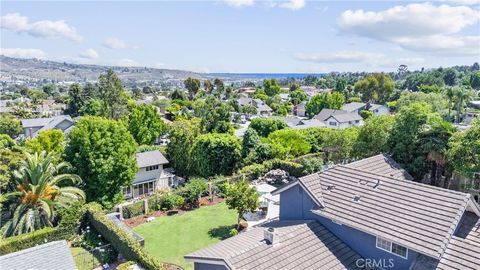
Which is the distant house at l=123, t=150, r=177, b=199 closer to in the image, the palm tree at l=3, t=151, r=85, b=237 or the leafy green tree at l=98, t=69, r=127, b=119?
the palm tree at l=3, t=151, r=85, b=237

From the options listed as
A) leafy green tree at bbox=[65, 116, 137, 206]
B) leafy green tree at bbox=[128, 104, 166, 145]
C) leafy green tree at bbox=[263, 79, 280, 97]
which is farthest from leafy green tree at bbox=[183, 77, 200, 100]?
leafy green tree at bbox=[65, 116, 137, 206]

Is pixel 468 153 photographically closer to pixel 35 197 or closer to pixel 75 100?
pixel 35 197

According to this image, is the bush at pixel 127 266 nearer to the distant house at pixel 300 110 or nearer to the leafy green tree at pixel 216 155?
the leafy green tree at pixel 216 155

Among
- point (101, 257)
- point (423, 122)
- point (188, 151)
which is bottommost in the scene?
point (101, 257)

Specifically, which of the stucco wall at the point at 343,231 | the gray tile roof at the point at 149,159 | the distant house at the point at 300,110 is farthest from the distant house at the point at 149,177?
the distant house at the point at 300,110

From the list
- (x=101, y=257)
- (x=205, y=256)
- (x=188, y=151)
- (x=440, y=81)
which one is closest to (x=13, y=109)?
(x=188, y=151)

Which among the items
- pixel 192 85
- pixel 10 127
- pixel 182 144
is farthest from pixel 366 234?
pixel 192 85

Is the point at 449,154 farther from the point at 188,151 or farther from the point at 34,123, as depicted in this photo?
the point at 34,123
